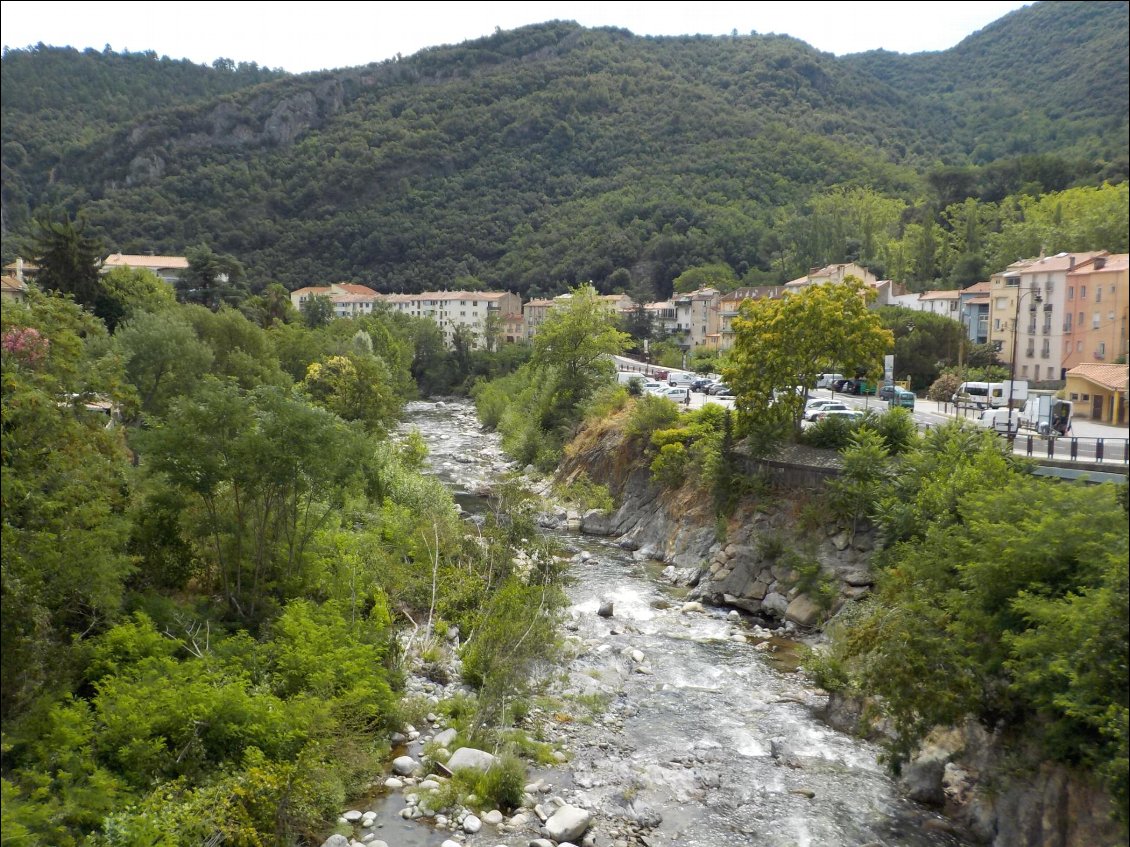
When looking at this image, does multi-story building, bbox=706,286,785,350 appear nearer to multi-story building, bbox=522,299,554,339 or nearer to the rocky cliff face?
multi-story building, bbox=522,299,554,339

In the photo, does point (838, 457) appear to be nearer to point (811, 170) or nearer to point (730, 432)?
point (730, 432)

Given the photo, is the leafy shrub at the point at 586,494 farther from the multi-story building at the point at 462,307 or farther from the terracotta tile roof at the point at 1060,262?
the multi-story building at the point at 462,307

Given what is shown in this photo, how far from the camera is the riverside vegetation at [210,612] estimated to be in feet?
45.5

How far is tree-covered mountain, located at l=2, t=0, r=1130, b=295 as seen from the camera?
127 m

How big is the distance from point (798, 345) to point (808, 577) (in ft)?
31.1

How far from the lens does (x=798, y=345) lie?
1291 inches

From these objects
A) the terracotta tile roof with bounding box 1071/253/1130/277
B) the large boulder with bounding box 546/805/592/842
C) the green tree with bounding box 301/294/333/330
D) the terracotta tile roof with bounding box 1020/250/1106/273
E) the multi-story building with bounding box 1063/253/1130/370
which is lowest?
the large boulder with bounding box 546/805/592/842

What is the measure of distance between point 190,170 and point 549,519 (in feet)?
547

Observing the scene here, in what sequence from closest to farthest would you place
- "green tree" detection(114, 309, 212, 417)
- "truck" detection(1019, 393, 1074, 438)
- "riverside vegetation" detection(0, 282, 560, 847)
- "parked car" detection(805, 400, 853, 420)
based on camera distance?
"riverside vegetation" detection(0, 282, 560, 847) → "truck" detection(1019, 393, 1074, 438) → "green tree" detection(114, 309, 212, 417) → "parked car" detection(805, 400, 853, 420)

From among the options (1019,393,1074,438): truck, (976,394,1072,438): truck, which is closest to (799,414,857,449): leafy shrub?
(976,394,1072,438): truck

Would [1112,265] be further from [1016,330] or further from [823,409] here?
[823,409]

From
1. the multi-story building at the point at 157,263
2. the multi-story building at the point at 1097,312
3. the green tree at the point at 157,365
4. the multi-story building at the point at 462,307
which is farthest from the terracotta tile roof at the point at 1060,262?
the multi-story building at the point at 157,263

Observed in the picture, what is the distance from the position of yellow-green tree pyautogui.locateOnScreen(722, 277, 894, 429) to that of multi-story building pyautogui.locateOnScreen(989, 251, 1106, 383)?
460 centimetres

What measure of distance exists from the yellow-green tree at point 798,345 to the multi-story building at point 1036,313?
4.60m
